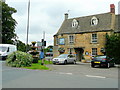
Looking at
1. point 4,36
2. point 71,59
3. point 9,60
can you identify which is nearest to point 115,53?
point 71,59

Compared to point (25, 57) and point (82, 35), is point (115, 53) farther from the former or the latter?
point (25, 57)

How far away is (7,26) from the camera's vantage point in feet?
136

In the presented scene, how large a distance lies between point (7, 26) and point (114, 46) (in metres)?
26.8

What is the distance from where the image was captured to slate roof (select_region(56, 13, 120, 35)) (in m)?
31.0

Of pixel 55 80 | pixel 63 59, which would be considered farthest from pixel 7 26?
pixel 55 80

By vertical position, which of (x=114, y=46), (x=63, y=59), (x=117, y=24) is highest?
(x=117, y=24)

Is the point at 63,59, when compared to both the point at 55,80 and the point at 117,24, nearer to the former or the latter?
the point at 117,24

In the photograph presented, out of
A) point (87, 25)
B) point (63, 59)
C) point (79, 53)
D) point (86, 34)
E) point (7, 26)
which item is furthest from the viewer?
point (7, 26)

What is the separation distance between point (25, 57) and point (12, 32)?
2610 cm

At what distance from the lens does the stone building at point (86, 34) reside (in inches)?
1197

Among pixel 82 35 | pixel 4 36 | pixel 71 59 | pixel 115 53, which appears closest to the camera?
pixel 71 59

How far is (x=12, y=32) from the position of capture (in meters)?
42.7

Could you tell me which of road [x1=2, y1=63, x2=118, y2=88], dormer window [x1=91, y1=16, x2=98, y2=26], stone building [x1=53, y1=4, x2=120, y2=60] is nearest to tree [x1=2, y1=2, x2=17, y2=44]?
stone building [x1=53, y1=4, x2=120, y2=60]

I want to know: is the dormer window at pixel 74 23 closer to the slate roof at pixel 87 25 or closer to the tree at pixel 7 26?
the slate roof at pixel 87 25
